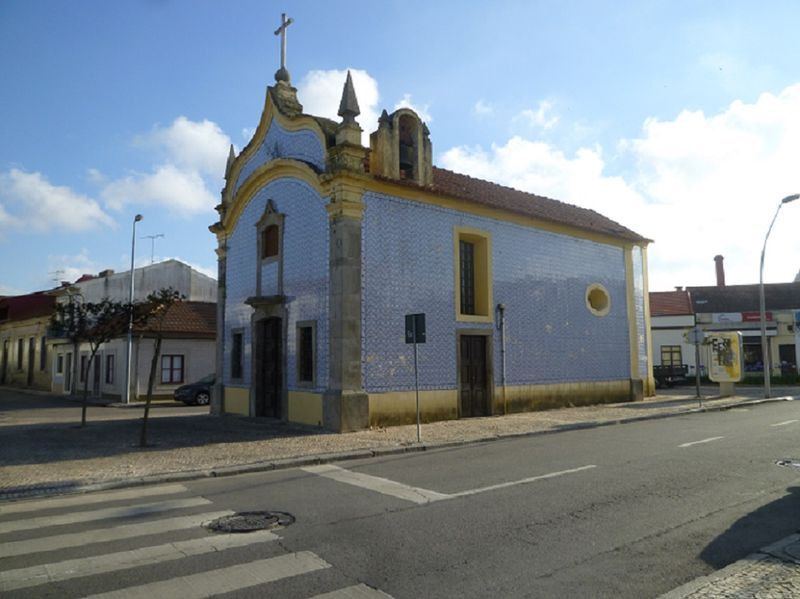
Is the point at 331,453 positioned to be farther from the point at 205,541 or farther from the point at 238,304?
the point at 238,304

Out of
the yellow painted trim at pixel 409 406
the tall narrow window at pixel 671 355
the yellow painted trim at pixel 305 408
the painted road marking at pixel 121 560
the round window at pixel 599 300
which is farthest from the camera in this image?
the tall narrow window at pixel 671 355

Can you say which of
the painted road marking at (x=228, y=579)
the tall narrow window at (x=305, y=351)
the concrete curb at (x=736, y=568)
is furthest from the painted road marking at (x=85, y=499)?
the tall narrow window at (x=305, y=351)

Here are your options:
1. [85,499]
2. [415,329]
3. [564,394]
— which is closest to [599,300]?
[564,394]

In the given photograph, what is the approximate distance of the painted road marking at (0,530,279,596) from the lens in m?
4.82

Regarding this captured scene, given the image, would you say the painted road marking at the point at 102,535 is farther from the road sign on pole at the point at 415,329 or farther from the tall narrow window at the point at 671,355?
the tall narrow window at the point at 671,355

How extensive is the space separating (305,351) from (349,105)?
22.1 feet

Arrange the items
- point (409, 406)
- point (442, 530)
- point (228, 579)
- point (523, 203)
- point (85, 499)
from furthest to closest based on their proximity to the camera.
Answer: point (523, 203)
point (409, 406)
point (85, 499)
point (442, 530)
point (228, 579)

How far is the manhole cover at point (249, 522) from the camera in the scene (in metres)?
6.20

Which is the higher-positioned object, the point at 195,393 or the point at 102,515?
the point at 195,393

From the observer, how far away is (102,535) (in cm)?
606

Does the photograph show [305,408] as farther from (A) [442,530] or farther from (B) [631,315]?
(B) [631,315]

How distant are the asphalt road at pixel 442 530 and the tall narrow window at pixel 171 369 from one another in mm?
23127

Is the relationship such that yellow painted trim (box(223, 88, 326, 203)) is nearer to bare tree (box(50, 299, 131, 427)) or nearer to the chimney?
bare tree (box(50, 299, 131, 427))

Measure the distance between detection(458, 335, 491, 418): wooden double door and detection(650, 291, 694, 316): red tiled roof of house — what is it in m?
33.0
